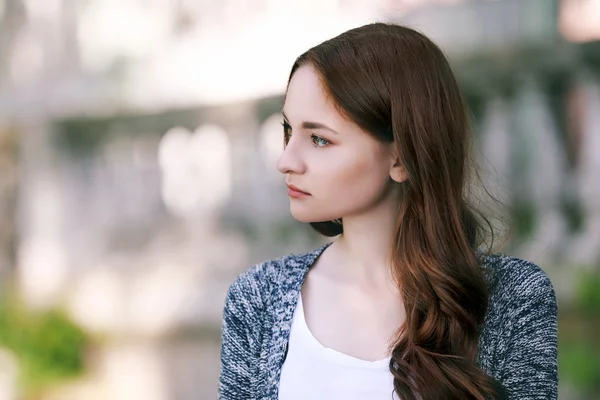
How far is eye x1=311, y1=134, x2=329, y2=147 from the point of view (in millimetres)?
1271

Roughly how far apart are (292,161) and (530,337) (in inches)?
18.3

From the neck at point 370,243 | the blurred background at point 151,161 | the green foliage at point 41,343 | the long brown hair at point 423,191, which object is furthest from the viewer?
the green foliage at point 41,343

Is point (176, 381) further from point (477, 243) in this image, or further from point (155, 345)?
point (477, 243)

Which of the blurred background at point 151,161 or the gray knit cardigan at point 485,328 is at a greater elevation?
the blurred background at point 151,161

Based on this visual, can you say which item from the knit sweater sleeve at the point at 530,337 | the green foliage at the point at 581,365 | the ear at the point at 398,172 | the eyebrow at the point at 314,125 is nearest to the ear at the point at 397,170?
the ear at the point at 398,172

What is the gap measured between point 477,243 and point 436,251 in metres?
0.12

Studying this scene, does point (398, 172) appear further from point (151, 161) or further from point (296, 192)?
point (151, 161)

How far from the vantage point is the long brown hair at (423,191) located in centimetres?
124

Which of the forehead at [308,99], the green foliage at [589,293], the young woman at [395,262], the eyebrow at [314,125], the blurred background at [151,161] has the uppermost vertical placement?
the blurred background at [151,161]

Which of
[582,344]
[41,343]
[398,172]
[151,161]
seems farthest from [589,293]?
[41,343]

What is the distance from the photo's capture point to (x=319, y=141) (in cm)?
128

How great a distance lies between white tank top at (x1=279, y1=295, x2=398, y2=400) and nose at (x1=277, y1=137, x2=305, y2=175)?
269mm

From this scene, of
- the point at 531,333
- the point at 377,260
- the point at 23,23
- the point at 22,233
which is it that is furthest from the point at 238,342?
the point at 23,23

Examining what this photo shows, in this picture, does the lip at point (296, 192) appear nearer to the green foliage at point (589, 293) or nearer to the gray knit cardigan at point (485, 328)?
the gray knit cardigan at point (485, 328)
